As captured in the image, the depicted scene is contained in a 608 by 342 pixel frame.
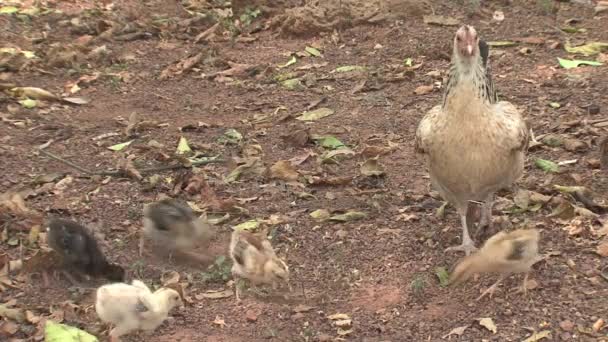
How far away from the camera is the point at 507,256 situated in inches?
179

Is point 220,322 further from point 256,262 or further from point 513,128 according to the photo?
point 513,128

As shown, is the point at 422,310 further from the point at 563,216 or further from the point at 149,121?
the point at 149,121

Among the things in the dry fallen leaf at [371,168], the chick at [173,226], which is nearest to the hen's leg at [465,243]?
the dry fallen leaf at [371,168]

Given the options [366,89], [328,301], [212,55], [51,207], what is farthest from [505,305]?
[212,55]

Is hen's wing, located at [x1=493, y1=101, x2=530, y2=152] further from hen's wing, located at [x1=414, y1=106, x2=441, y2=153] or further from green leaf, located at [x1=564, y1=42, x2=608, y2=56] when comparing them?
green leaf, located at [x1=564, y1=42, x2=608, y2=56]

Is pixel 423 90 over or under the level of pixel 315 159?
over

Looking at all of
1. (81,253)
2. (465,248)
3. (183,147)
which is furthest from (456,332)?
(183,147)

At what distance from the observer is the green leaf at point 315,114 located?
316 inches

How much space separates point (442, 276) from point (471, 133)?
911mm

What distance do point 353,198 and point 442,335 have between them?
2.04 m

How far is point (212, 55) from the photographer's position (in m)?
10.1

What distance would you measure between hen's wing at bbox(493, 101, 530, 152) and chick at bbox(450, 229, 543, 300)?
0.59 m

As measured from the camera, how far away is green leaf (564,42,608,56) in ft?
28.8

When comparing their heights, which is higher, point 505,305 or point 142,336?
point 505,305
